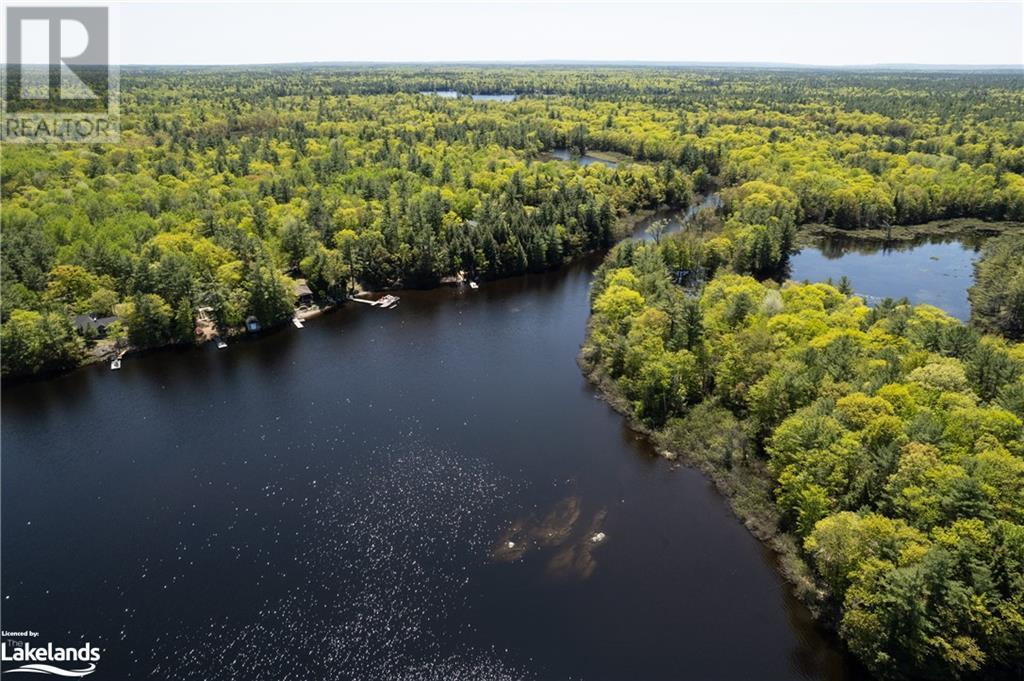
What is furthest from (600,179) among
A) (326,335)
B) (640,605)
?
(640,605)

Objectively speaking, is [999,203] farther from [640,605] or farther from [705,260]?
[640,605]

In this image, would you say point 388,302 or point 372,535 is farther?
point 388,302

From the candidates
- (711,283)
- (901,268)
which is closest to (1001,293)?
(901,268)

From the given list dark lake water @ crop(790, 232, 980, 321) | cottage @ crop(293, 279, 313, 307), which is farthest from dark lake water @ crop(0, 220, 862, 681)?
dark lake water @ crop(790, 232, 980, 321)

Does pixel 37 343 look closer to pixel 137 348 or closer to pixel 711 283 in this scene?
pixel 137 348

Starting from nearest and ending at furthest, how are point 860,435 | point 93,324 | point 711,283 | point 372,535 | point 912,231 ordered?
point 860,435
point 372,535
point 93,324
point 711,283
point 912,231

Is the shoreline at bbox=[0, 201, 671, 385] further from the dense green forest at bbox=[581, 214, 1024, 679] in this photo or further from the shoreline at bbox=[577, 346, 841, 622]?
the shoreline at bbox=[577, 346, 841, 622]

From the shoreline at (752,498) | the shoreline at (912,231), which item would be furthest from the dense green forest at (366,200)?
the shoreline at (752,498)
